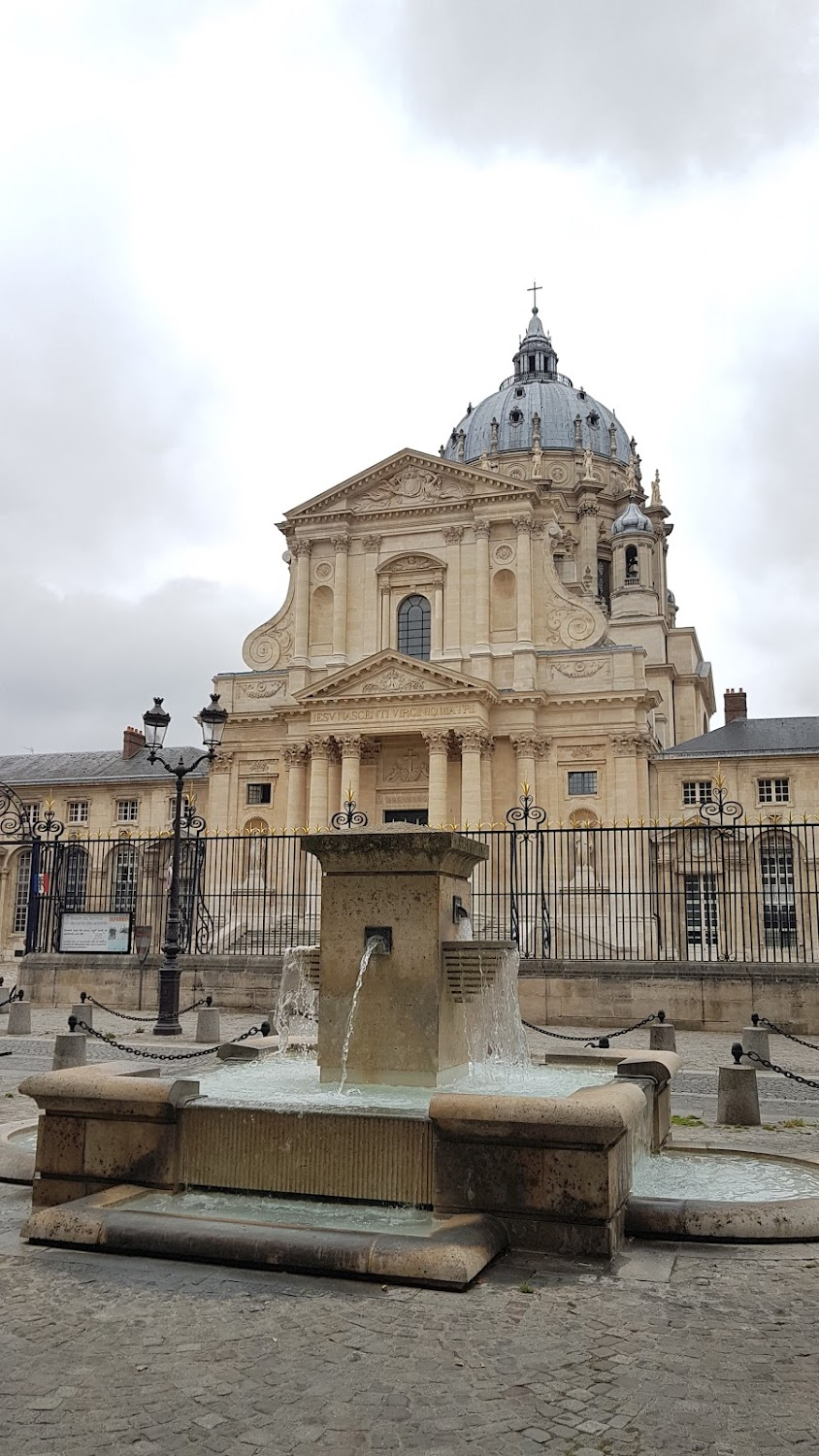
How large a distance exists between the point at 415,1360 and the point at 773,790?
42.9 m

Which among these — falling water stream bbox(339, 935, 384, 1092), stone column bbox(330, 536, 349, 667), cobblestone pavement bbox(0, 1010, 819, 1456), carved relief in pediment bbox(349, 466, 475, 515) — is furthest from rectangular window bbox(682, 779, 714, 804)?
cobblestone pavement bbox(0, 1010, 819, 1456)

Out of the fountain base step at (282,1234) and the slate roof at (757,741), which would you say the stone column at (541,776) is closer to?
the slate roof at (757,741)

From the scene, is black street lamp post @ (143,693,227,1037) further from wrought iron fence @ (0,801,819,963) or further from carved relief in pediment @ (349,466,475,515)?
carved relief in pediment @ (349,466,475,515)

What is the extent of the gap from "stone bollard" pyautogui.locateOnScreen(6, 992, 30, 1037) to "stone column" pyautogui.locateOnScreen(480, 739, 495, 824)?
25.5 m

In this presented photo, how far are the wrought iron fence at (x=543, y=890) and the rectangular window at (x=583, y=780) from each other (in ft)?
9.37

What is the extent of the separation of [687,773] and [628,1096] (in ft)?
133

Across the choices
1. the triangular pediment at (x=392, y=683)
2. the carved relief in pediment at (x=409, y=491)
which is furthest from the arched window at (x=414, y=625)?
the carved relief in pediment at (x=409, y=491)

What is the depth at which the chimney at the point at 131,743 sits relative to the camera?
5466 cm

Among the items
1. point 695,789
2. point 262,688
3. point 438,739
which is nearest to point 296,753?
point 262,688

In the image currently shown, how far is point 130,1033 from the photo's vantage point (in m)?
18.2

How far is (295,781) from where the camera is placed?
44969 mm

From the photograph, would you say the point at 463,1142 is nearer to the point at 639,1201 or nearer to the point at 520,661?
the point at 639,1201

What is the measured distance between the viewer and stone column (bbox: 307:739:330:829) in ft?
143

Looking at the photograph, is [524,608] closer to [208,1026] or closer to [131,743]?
[131,743]
